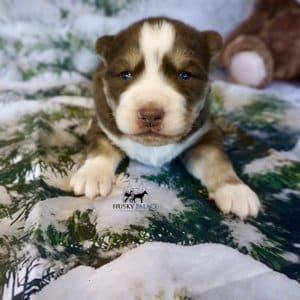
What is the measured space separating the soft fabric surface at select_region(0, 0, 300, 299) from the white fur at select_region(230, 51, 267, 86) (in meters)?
0.12

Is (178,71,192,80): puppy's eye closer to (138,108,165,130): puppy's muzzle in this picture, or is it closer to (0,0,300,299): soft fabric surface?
→ (138,108,165,130): puppy's muzzle

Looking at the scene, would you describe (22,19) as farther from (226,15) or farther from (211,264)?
(211,264)

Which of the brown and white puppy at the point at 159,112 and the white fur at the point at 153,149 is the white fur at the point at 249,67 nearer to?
the brown and white puppy at the point at 159,112

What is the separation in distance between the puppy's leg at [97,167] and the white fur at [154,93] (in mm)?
201

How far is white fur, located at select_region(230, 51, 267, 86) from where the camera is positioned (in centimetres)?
331

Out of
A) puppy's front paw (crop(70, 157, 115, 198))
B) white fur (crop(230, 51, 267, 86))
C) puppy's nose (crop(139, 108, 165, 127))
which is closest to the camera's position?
puppy's nose (crop(139, 108, 165, 127))

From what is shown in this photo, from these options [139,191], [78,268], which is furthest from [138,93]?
[78,268]

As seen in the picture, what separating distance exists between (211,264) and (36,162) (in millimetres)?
913

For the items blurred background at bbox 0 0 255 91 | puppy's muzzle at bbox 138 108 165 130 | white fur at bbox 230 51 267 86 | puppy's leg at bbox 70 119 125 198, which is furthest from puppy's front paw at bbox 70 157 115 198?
white fur at bbox 230 51 267 86

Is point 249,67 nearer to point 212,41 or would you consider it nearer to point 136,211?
point 212,41

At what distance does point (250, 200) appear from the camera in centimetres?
200

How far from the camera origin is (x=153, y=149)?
2.21 metres

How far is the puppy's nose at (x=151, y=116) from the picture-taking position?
1899 millimetres

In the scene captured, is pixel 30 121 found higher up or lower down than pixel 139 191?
higher up
